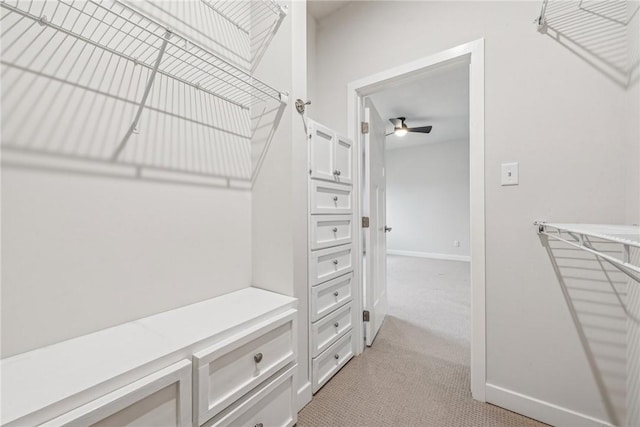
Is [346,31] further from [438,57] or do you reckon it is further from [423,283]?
[423,283]

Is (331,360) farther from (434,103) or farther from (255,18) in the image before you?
(434,103)

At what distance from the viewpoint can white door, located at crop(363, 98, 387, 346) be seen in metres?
2.08

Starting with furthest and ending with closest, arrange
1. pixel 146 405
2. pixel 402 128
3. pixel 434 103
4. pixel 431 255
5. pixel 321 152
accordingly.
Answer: pixel 431 255
pixel 402 128
pixel 434 103
pixel 321 152
pixel 146 405

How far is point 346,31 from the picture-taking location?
6.72 ft

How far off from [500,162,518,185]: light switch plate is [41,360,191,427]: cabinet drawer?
169 cm

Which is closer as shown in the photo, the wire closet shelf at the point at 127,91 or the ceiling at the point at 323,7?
the wire closet shelf at the point at 127,91

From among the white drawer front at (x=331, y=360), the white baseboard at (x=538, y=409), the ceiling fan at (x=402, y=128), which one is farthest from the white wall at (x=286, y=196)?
the ceiling fan at (x=402, y=128)

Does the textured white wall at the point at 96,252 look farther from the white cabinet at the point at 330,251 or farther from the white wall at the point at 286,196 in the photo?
the white cabinet at the point at 330,251

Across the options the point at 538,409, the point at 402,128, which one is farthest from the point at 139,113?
the point at 402,128

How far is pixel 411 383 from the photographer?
5.44 feet

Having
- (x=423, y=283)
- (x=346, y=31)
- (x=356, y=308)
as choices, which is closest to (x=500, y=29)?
(x=346, y=31)

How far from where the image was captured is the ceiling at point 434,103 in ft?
9.83

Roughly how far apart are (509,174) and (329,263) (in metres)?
1.15

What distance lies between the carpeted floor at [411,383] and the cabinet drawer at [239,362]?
0.55 meters
